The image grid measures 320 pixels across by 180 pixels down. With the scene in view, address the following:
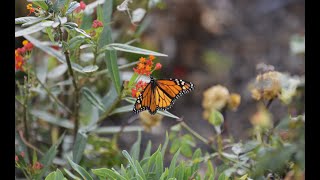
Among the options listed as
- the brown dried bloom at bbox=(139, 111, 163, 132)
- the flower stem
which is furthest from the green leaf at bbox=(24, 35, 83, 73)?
the brown dried bloom at bbox=(139, 111, 163, 132)

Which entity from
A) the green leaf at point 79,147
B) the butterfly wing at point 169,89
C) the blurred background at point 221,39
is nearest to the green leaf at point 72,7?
the butterfly wing at point 169,89

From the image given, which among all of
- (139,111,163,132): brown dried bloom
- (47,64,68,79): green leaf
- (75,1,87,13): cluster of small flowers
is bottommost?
(139,111,163,132): brown dried bloom

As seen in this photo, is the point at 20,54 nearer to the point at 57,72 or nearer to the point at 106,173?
the point at 57,72

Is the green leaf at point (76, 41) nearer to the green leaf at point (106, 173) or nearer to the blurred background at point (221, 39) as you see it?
the green leaf at point (106, 173)

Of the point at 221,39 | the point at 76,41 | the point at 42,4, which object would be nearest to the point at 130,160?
the point at 76,41

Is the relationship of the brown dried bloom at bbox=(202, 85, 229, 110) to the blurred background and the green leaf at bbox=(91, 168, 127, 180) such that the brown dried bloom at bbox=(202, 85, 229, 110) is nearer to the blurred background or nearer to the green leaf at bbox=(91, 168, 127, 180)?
the green leaf at bbox=(91, 168, 127, 180)
